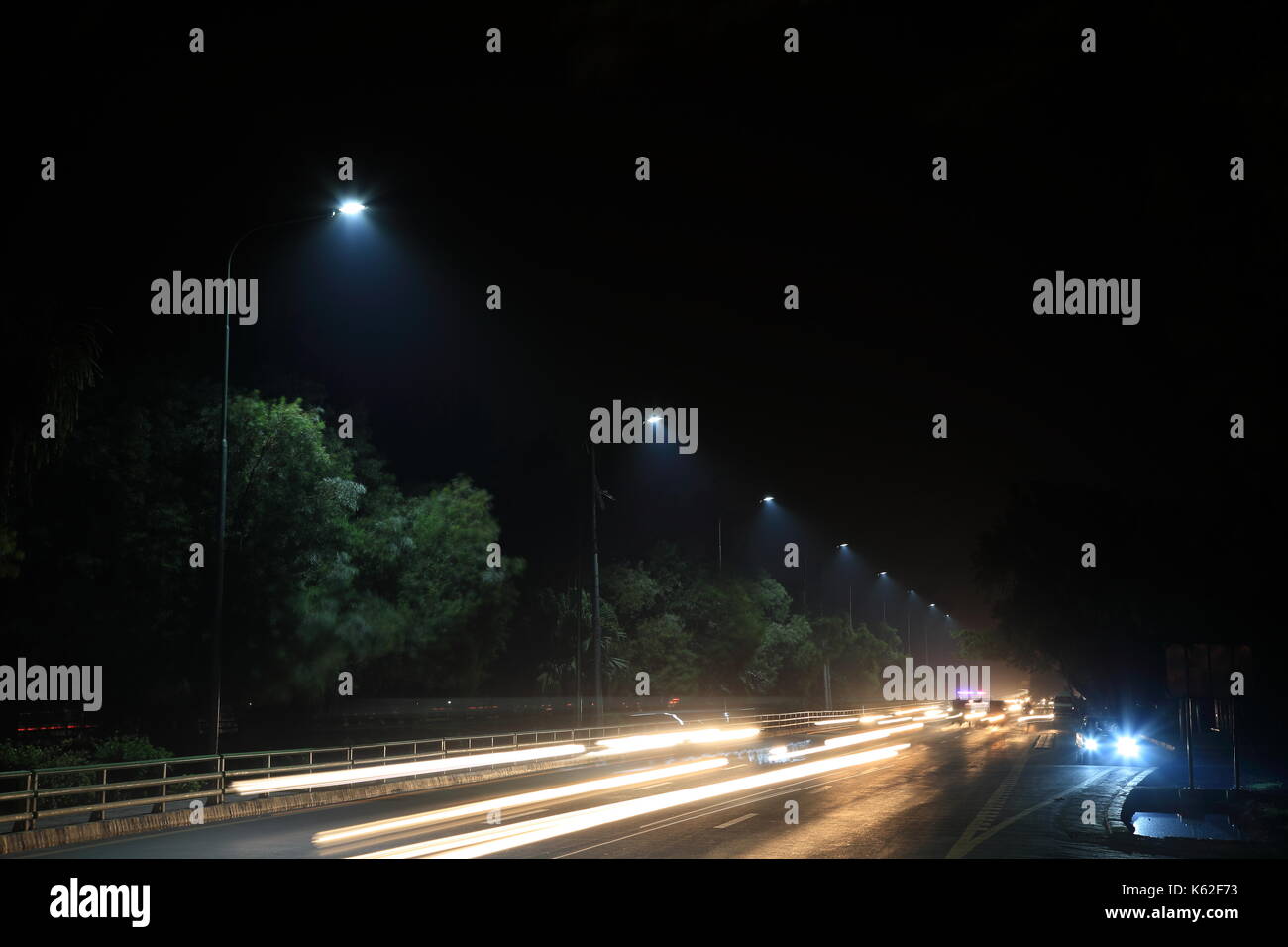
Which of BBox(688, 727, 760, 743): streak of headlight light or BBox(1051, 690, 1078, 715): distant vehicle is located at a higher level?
BBox(688, 727, 760, 743): streak of headlight light

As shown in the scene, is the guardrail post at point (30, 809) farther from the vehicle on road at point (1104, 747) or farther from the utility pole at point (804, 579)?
the utility pole at point (804, 579)

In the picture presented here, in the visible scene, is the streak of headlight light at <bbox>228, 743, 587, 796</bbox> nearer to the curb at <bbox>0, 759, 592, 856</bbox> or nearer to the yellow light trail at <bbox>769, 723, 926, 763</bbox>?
the curb at <bbox>0, 759, 592, 856</bbox>

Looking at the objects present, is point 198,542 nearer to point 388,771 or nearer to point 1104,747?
point 388,771

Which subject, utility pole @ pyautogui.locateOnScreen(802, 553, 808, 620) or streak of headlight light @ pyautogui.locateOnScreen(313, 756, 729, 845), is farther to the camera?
utility pole @ pyautogui.locateOnScreen(802, 553, 808, 620)

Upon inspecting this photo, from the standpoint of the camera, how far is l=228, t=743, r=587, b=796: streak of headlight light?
22781 millimetres

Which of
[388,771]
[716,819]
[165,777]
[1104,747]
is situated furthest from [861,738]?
[165,777]

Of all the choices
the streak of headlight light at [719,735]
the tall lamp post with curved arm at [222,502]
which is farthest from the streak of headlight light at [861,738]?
the tall lamp post with curved arm at [222,502]

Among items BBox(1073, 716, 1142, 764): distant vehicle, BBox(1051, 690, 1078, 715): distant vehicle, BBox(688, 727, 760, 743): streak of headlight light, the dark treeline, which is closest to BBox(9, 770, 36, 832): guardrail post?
the dark treeline

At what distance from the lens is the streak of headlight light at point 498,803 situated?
17.8m

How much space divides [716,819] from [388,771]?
10167mm

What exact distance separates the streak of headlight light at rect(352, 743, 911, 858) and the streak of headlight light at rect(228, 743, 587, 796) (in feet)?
20.5

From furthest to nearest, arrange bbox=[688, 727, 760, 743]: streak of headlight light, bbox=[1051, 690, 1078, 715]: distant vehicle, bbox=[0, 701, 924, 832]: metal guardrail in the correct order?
1. bbox=[1051, 690, 1078, 715]: distant vehicle
2. bbox=[688, 727, 760, 743]: streak of headlight light
3. bbox=[0, 701, 924, 832]: metal guardrail

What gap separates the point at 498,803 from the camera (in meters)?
22.4
